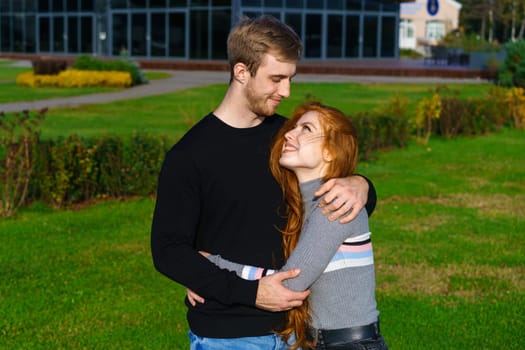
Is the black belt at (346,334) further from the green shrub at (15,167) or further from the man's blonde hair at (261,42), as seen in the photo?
the green shrub at (15,167)

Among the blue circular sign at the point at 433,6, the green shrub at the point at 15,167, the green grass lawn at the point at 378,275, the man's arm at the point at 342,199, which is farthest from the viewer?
the blue circular sign at the point at 433,6

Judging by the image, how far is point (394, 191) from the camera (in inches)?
436

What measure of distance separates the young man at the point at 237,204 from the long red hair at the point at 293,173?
0.05 meters

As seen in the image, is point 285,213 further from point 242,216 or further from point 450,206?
point 450,206

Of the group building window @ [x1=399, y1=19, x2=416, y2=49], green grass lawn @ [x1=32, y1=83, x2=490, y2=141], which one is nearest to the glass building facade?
green grass lawn @ [x1=32, y1=83, x2=490, y2=141]

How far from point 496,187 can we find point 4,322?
728 cm

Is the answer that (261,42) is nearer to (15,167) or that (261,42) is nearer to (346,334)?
(346,334)

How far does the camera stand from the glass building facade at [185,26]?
4350 centimetres

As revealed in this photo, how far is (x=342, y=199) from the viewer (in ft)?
8.80

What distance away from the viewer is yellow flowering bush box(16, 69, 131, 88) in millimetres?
28844

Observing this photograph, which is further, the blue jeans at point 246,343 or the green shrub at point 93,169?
the green shrub at point 93,169

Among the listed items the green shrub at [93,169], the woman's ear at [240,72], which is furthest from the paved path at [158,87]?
the woman's ear at [240,72]

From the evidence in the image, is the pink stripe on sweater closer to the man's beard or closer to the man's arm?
the man's arm

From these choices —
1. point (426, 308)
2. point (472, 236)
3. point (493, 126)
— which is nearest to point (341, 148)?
point (426, 308)
